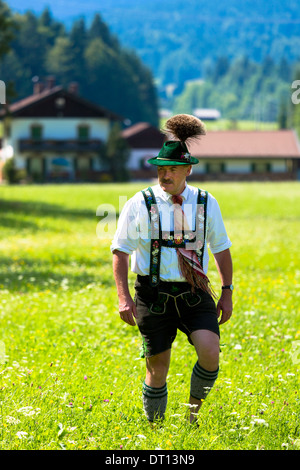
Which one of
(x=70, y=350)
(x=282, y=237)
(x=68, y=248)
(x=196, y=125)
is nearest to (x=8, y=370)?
(x=70, y=350)

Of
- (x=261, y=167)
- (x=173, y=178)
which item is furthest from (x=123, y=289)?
(x=261, y=167)

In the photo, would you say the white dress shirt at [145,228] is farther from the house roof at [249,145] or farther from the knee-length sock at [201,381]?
the house roof at [249,145]

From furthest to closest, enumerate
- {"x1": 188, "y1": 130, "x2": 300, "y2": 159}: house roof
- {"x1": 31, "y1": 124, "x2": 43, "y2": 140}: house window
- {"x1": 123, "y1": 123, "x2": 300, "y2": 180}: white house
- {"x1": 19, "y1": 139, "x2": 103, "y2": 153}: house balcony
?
{"x1": 188, "y1": 130, "x2": 300, "y2": 159}: house roof → {"x1": 123, "y1": 123, "x2": 300, "y2": 180}: white house → {"x1": 31, "y1": 124, "x2": 43, "y2": 140}: house window → {"x1": 19, "y1": 139, "x2": 103, "y2": 153}: house balcony

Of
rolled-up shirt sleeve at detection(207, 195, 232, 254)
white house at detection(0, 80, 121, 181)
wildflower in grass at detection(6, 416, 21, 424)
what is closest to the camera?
wildflower in grass at detection(6, 416, 21, 424)

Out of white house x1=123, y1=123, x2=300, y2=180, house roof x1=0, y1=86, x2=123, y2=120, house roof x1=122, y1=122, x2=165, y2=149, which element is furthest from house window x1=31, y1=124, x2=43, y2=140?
house roof x1=122, y1=122, x2=165, y2=149

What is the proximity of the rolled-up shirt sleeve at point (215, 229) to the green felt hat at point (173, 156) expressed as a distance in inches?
13.0

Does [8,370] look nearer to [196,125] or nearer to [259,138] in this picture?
[196,125]

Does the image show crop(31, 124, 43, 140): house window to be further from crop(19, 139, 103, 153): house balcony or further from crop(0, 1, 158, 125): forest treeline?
crop(0, 1, 158, 125): forest treeline

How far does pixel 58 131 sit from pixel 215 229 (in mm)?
77636

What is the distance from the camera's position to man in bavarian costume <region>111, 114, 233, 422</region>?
16.5ft

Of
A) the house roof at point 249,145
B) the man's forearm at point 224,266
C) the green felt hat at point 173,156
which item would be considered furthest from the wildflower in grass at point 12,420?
the house roof at point 249,145

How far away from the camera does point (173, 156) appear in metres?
5.07

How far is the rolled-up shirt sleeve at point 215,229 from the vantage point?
5152 millimetres

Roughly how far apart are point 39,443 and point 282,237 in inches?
710
